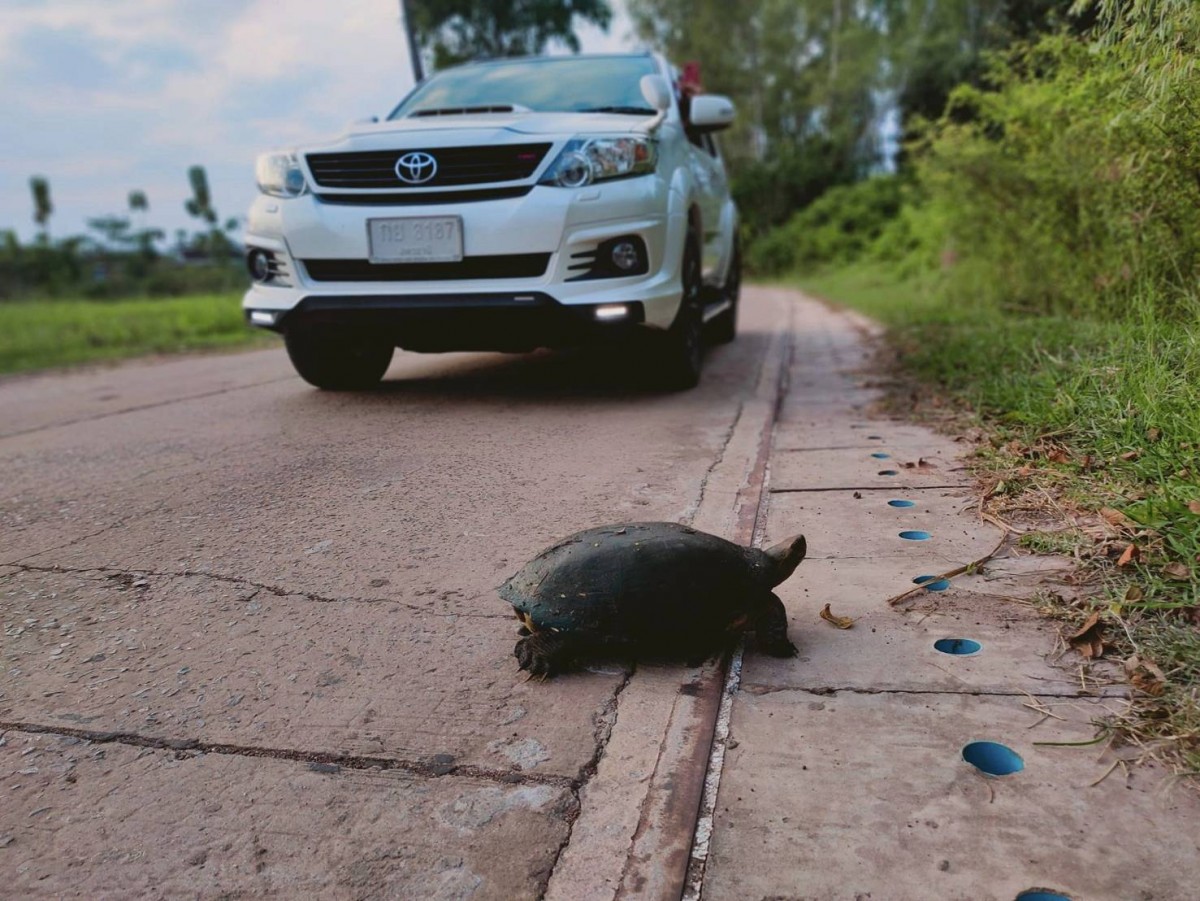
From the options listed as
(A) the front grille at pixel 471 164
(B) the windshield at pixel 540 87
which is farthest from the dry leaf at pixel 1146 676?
(B) the windshield at pixel 540 87

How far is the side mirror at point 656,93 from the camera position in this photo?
4.86m

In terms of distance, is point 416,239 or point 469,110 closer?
point 416,239

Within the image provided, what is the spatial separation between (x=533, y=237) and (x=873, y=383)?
214 cm

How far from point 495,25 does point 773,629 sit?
3065 centimetres

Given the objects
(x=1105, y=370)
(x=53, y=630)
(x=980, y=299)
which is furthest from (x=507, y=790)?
(x=980, y=299)

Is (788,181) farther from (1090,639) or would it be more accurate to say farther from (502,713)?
(502,713)

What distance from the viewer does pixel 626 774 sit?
1486mm

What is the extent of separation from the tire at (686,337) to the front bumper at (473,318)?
1.24 ft

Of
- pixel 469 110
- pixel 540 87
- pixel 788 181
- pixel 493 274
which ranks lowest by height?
pixel 788 181

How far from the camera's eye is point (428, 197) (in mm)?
4043

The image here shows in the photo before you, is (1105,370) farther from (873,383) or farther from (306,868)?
(306,868)

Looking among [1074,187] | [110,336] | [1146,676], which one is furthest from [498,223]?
[110,336]

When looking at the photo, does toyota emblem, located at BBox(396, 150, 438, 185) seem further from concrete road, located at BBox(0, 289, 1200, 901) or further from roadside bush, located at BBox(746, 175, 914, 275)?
roadside bush, located at BBox(746, 175, 914, 275)

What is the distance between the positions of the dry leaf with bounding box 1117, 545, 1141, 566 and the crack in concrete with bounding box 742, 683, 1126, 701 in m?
0.50
